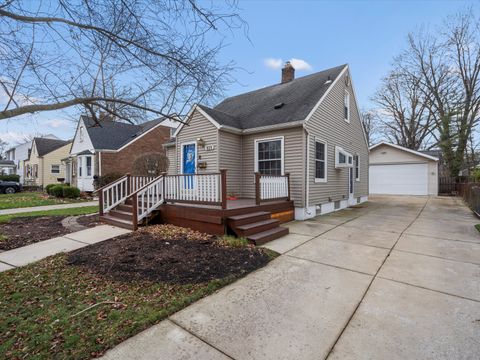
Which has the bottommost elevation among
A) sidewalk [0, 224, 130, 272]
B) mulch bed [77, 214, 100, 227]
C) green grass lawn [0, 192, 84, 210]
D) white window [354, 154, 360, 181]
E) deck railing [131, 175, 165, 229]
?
sidewalk [0, 224, 130, 272]

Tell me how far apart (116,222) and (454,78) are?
2750 centimetres

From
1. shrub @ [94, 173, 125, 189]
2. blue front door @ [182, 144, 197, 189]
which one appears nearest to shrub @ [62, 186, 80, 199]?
shrub @ [94, 173, 125, 189]

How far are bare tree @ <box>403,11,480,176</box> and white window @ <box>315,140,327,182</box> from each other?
1652 centimetres

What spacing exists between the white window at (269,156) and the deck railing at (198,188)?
11.1 feet

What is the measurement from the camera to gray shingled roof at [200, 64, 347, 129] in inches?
346

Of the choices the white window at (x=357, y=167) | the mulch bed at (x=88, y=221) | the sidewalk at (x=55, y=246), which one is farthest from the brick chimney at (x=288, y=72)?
the sidewalk at (x=55, y=246)

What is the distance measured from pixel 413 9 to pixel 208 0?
9.54 metres

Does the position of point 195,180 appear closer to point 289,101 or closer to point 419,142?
point 289,101

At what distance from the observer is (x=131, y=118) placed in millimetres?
4359

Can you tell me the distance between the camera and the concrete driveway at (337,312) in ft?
6.98

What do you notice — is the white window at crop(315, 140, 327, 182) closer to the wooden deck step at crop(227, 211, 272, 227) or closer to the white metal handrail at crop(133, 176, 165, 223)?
the wooden deck step at crop(227, 211, 272, 227)

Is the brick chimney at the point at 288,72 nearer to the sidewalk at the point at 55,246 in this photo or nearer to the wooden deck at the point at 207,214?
the wooden deck at the point at 207,214

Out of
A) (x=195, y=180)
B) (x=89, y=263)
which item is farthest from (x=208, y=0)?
(x=89, y=263)

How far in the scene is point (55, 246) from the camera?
4.93 meters
